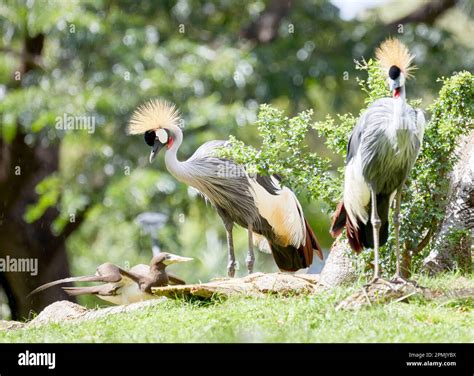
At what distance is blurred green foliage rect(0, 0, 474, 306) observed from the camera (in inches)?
319

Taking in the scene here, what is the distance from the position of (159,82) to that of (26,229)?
2143mm

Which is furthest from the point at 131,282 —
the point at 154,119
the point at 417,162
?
the point at 417,162

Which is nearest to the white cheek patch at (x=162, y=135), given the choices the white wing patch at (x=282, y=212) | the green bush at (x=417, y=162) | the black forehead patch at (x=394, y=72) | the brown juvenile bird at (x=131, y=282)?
the green bush at (x=417, y=162)

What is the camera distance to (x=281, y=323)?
427 cm

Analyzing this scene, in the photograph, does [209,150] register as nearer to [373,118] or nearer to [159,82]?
[373,118]

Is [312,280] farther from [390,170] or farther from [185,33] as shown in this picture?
[185,33]

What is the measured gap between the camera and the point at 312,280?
5234 millimetres

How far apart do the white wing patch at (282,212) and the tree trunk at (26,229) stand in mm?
3458

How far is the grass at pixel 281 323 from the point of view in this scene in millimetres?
3994

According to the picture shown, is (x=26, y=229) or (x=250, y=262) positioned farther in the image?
(x=26, y=229)

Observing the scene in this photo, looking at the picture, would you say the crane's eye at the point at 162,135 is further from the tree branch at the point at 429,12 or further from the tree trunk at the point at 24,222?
the tree branch at the point at 429,12

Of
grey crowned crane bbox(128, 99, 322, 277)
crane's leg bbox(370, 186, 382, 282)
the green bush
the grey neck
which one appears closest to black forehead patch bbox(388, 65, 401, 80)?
crane's leg bbox(370, 186, 382, 282)
